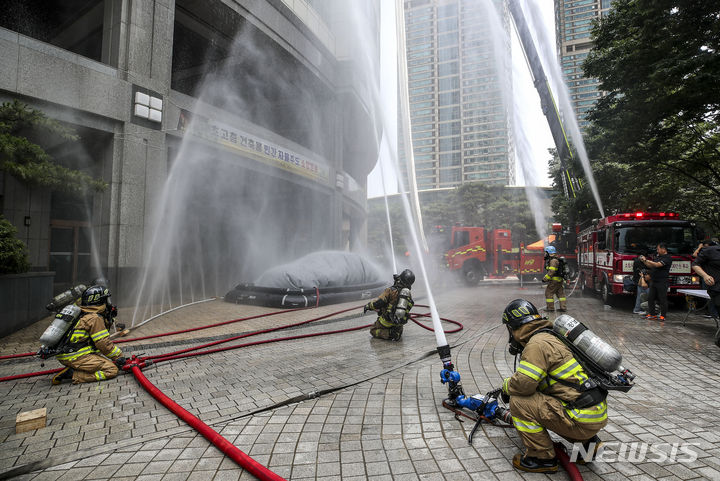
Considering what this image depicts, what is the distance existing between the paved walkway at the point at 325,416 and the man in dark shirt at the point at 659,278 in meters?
2.37

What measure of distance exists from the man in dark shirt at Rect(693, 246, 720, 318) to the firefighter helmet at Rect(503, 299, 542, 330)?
533 cm

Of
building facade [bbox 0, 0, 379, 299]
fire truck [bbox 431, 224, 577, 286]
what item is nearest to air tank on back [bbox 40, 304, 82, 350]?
building facade [bbox 0, 0, 379, 299]

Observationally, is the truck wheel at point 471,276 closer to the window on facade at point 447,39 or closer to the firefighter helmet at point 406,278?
the window on facade at point 447,39

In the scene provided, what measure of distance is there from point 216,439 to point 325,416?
0.99 metres

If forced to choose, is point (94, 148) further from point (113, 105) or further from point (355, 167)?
point (355, 167)

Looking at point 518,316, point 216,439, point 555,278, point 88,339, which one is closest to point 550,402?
point 518,316

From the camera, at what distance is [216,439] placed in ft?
9.26

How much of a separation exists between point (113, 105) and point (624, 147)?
54.0ft

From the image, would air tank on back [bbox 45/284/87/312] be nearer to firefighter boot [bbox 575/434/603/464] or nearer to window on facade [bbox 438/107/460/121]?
firefighter boot [bbox 575/434/603/464]

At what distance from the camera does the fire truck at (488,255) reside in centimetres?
1872

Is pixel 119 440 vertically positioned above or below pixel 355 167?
below

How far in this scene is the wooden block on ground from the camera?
315 cm

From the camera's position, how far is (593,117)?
48.8 feet

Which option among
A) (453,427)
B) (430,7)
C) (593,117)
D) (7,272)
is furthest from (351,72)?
(453,427)
